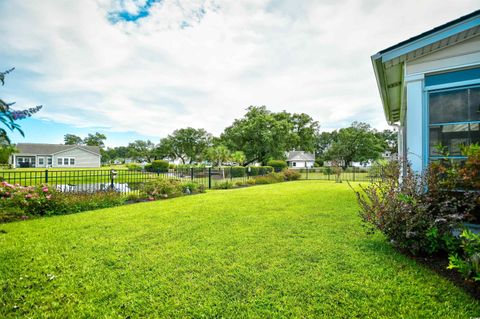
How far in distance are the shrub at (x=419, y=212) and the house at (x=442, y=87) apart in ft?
2.31

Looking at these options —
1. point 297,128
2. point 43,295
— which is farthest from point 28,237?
point 297,128

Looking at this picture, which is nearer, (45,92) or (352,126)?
(45,92)

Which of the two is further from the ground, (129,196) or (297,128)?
(297,128)

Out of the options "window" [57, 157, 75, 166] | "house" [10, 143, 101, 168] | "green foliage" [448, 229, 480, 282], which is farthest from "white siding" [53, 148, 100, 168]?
"green foliage" [448, 229, 480, 282]

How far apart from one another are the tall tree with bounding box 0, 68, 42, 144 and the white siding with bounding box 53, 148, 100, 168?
151ft

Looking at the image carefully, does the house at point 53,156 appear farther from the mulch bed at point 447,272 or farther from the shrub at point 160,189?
the mulch bed at point 447,272

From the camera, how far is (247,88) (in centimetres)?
1652

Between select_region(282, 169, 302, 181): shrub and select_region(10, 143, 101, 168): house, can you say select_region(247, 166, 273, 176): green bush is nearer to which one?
select_region(282, 169, 302, 181): shrub

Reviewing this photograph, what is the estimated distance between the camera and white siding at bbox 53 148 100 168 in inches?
1479

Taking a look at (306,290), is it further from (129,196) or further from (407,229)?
(129,196)

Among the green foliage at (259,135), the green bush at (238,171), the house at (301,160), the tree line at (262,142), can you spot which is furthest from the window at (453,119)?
the house at (301,160)

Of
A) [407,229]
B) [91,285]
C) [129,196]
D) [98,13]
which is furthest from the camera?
[129,196]

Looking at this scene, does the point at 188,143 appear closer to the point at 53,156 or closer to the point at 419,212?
the point at 53,156

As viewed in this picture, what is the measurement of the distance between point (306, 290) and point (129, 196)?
25.2 feet
